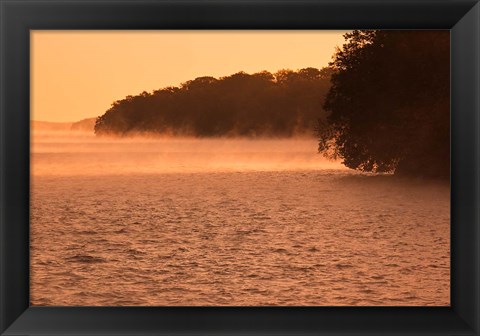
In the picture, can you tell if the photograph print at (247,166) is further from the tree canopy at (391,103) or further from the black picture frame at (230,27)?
the black picture frame at (230,27)

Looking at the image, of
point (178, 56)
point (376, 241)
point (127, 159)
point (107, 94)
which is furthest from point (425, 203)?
point (127, 159)

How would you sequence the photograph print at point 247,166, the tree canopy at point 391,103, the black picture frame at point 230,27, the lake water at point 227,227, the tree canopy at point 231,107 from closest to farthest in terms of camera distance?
the black picture frame at point 230,27
the lake water at point 227,227
the photograph print at point 247,166
the tree canopy at point 391,103
the tree canopy at point 231,107

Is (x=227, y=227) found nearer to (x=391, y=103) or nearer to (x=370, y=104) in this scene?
(x=370, y=104)

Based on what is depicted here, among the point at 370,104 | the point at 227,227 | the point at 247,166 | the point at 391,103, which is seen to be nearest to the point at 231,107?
the point at 370,104

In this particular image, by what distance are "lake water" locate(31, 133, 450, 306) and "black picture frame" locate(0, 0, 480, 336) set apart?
3.26 meters

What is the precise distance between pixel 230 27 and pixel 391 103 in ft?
22.2

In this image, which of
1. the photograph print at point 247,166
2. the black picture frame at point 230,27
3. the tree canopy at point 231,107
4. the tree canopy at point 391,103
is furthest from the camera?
the tree canopy at point 231,107

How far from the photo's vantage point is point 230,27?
72.1 inches

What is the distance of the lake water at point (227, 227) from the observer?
694 cm

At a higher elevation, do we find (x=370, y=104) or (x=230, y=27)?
(x=370, y=104)

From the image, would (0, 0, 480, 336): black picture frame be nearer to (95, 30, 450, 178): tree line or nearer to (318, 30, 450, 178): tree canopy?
(95, 30, 450, 178): tree line

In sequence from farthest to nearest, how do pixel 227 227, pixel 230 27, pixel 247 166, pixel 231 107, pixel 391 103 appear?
pixel 247 166, pixel 227 227, pixel 231 107, pixel 391 103, pixel 230 27

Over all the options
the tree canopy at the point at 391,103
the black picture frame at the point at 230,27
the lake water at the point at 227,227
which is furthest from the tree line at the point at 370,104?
the black picture frame at the point at 230,27

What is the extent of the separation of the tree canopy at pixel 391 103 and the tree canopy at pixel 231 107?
712 millimetres
